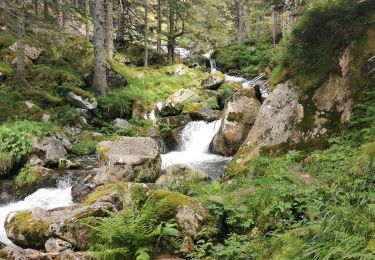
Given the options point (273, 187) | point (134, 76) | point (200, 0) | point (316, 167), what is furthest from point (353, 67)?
point (200, 0)

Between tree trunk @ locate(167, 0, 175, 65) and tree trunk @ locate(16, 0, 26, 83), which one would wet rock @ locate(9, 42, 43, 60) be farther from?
tree trunk @ locate(167, 0, 175, 65)

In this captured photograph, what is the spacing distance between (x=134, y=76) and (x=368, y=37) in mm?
13925

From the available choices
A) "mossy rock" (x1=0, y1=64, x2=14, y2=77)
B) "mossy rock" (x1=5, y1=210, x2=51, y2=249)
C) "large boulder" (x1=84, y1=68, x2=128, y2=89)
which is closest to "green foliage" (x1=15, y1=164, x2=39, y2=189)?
"mossy rock" (x1=5, y1=210, x2=51, y2=249)

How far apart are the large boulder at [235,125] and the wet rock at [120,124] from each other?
14.2 feet

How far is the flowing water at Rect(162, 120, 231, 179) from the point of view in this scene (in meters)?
12.0

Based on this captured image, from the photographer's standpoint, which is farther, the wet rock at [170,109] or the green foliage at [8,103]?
the wet rock at [170,109]

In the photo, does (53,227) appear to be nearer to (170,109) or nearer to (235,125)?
(235,125)

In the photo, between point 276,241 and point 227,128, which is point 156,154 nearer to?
point 227,128

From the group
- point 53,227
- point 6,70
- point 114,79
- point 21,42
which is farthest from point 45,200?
point 114,79

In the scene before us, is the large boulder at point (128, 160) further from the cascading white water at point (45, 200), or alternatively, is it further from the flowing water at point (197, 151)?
the flowing water at point (197, 151)

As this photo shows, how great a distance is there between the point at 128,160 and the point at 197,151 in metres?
4.13

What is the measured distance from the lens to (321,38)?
9414 mm

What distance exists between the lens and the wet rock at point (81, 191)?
32.1 feet

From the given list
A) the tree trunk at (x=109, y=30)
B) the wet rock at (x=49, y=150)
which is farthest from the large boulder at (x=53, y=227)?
the tree trunk at (x=109, y=30)
